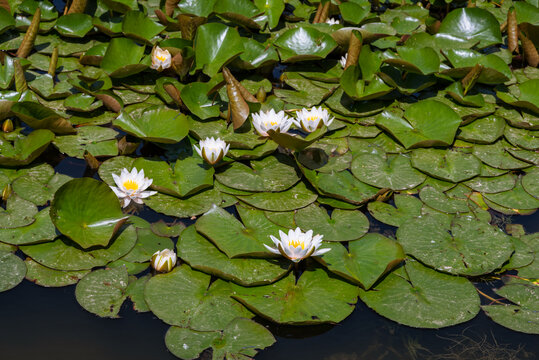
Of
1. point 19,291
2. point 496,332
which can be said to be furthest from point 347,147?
point 19,291

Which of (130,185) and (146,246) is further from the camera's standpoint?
(130,185)

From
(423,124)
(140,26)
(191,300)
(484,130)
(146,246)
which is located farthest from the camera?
(140,26)

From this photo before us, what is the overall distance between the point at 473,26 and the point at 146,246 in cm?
453

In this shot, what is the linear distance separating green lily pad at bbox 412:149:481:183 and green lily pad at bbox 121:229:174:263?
82.8 inches

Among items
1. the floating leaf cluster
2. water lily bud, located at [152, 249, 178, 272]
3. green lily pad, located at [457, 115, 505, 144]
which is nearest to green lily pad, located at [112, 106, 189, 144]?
the floating leaf cluster

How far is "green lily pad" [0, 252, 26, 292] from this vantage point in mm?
2836

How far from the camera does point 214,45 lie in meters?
4.69

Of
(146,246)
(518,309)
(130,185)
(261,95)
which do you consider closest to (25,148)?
(130,185)

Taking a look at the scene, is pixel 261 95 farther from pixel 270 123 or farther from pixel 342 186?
pixel 342 186

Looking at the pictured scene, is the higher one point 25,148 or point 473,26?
point 473,26

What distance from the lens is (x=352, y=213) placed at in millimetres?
3494

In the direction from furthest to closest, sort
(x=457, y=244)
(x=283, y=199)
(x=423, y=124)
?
(x=423, y=124) < (x=283, y=199) < (x=457, y=244)

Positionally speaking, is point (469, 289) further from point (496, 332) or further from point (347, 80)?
point (347, 80)

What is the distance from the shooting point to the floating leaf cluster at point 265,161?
9.57 ft
